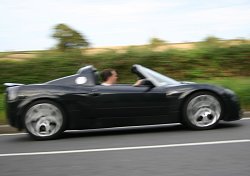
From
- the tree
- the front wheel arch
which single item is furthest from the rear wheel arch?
the tree

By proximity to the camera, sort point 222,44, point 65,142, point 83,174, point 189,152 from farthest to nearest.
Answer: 1. point 222,44
2. point 65,142
3. point 189,152
4. point 83,174

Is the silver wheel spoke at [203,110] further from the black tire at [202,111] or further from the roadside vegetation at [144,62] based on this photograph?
the roadside vegetation at [144,62]

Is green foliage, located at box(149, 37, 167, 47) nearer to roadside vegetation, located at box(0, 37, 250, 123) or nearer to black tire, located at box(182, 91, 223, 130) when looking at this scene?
roadside vegetation, located at box(0, 37, 250, 123)

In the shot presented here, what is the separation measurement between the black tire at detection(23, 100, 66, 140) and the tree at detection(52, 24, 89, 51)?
8139 mm

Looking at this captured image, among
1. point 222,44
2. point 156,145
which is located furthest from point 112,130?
point 222,44

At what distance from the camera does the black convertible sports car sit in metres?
8.09

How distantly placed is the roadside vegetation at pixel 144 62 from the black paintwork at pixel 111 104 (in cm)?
644

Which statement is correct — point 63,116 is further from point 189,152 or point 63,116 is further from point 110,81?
point 189,152

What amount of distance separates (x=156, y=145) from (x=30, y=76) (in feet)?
27.5

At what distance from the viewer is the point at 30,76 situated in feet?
47.9

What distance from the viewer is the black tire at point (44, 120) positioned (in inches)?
319

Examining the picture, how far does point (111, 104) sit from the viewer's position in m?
8.09

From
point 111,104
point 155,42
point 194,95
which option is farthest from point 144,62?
point 111,104

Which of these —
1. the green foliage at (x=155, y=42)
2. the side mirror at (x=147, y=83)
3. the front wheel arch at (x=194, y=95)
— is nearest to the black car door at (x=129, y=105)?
the side mirror at (x=147, y=83)
